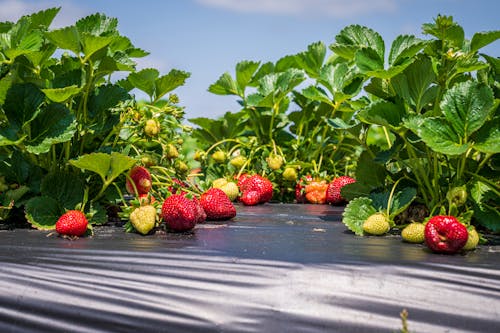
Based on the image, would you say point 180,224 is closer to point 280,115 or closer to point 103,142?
point 103,142

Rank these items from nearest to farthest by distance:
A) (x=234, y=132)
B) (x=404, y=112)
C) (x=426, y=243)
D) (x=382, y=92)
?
1. (x=426, y=243)
2. (x=404, y=112)
3. (x=382, y=92)
4. (x=234, y=132)

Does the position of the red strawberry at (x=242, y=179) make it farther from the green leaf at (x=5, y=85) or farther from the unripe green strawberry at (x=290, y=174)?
the green leaf at (x=5, y=85)

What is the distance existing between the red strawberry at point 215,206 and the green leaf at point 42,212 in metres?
0.47

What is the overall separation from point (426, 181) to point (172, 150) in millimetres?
808

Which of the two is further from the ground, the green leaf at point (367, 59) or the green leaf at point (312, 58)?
the green leaf at point (312, 58)

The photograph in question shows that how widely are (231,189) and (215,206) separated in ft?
2.13

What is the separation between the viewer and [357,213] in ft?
6.52

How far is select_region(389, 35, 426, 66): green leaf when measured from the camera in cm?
185

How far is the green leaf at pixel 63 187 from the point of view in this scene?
80.0 inches

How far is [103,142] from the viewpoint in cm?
217

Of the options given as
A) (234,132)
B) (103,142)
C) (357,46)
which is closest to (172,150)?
(103,142)

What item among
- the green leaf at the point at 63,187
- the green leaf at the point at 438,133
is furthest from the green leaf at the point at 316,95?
the green leaf at the point at 63,187

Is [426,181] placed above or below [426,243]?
above

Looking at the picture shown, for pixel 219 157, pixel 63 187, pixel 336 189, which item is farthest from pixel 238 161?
pixel 63 187
